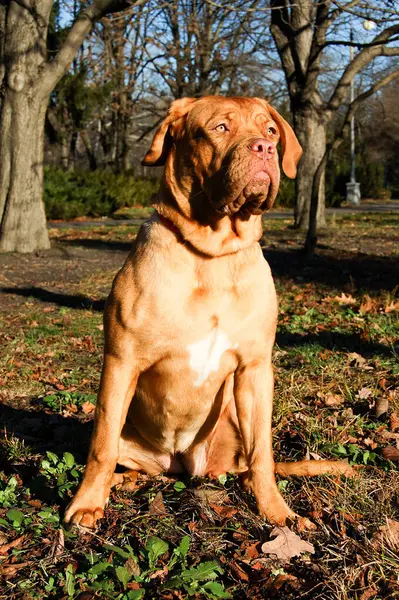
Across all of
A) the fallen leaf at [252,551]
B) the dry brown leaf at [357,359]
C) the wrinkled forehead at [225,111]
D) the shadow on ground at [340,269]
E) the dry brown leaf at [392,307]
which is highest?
the wrinkled forehead at [225,111]

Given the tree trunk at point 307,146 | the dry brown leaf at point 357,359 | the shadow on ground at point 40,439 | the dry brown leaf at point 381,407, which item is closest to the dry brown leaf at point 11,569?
the shadow on ground at point 40,439

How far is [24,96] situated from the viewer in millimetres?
11594

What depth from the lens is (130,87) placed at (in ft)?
93.5

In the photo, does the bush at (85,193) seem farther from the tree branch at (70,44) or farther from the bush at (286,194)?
the tree branch at (70,44)

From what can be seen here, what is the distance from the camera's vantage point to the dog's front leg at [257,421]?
2910 millimetres

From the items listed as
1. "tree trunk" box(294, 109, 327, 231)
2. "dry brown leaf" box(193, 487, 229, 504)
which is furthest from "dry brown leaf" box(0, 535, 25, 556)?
"tree trunk" box(294, 109, 327, 231)

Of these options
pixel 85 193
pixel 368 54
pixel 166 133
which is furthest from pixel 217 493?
pixel 85 193

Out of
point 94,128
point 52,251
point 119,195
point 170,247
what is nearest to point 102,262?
point 52,251

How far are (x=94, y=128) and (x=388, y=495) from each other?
105ft

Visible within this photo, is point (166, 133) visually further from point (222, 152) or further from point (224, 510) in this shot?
point (224, 510)

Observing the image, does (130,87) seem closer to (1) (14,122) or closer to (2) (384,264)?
(1) (14,122)

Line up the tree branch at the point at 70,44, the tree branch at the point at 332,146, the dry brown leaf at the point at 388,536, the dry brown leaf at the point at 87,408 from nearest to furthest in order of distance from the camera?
1. the dry brown leaf at the point at 388,536
2. the dry brown leaf at the point at 87,408
3. the tree branch at the point at 332,146
4. the tree branch at the point at 70,44

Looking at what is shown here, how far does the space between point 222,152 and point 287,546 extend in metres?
1.66

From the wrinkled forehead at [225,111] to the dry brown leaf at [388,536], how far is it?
1824 millimetres
